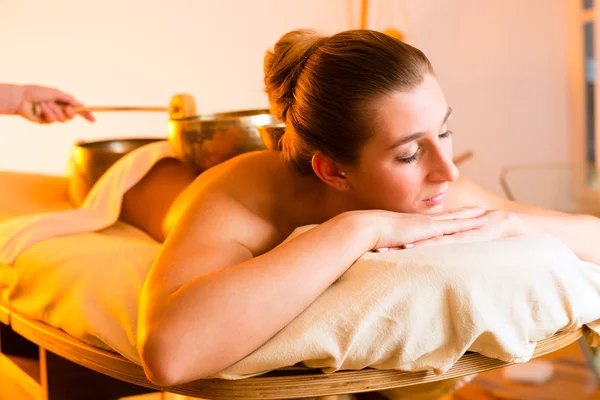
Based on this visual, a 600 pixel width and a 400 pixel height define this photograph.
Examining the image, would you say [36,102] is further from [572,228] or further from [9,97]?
[572,228]

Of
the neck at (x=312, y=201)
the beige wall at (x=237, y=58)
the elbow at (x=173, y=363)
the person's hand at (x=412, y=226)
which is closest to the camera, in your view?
the elbow at (x=173, y=363)

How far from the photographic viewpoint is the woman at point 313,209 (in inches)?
38.8

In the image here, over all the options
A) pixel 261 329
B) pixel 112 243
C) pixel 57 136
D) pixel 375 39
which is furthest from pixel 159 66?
pixel 261 329

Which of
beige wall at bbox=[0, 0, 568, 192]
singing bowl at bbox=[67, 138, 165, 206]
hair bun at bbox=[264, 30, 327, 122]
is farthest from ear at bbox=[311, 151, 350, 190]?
beige wall at bbox=[0, 0, 568, 192]

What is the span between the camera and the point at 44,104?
7.01 ft

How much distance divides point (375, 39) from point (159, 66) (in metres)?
2.79

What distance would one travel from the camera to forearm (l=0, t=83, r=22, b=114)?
2.10 metres

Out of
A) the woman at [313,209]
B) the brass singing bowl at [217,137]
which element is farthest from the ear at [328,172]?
the brass singing bowl at [217,137]

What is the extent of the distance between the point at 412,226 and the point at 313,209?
0.31m

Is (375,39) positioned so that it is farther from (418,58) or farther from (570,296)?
(570,296)

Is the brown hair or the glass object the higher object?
the brown hair

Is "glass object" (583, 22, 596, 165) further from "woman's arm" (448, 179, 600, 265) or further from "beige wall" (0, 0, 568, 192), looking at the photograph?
"woman's arm" (448, 179, 600, 265)

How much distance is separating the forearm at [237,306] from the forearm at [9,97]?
1.28 meters

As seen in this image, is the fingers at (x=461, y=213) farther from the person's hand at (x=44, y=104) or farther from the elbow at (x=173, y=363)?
the person's hand at (x=44, y=104)
